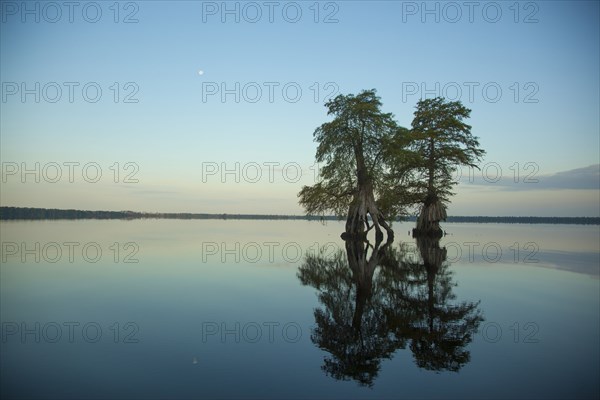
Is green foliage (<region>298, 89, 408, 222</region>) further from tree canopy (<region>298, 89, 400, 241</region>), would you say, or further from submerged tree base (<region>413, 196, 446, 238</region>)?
submerged tree base (<region>413, 196, 446, 238</region>)

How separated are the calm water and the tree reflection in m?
0.04

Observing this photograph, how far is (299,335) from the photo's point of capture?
845cm

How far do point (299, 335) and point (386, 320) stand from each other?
7.85ft

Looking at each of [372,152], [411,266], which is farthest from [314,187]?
[411,266]

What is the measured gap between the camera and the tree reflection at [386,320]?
694cm

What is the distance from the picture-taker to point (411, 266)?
19188 mm

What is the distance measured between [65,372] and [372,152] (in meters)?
35.3

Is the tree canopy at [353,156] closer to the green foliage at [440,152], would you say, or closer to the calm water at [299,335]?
the green foliage at [440,152]

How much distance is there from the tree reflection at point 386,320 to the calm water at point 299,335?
4 centimetres

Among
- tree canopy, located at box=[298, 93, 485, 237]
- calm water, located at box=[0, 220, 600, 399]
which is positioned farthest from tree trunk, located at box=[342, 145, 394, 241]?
calm water, located at box=[0, 220, 600, 399]

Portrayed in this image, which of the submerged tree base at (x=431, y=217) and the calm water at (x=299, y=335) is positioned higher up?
the submerged tree base at (x=431, y=217)

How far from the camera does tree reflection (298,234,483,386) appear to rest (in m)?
6.94

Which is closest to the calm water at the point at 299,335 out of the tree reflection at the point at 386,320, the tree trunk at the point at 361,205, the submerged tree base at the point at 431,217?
the tree reflection at the point at 386,320

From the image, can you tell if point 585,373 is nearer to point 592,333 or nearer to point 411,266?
point 592,333
